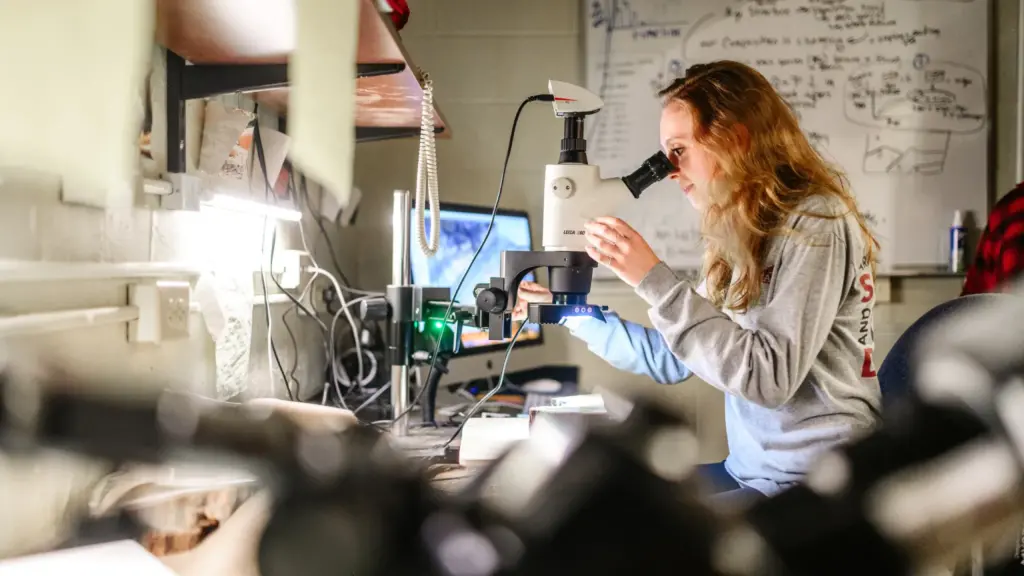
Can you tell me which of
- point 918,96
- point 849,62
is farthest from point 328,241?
point 918,96

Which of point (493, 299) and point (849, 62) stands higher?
point (849, 62)

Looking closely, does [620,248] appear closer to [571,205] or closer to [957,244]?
[571,205]

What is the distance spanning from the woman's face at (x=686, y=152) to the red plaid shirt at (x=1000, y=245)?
88 centimetres

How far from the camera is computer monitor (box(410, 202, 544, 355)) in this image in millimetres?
1461

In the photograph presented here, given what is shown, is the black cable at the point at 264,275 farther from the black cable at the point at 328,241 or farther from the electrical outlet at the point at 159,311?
the electrical outlet at the point at 159,311

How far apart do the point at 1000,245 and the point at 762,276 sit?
1003mm

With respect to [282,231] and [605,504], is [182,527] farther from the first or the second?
[282,231]

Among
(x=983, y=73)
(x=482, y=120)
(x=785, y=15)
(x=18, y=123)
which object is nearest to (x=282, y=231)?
(x=482, y=120)

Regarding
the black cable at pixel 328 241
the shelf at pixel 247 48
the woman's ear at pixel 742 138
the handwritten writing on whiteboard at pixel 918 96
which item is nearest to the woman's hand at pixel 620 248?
the woman's ear at pixel 742 138

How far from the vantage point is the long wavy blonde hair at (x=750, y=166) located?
3.55 ft

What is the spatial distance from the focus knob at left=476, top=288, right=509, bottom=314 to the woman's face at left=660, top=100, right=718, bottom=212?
38 cm

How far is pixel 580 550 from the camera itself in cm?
22

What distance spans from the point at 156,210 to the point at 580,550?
83 centimetres

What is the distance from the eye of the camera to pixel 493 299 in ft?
3.37
